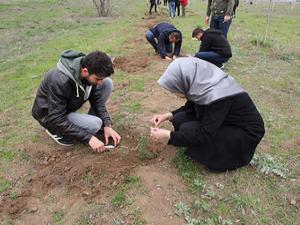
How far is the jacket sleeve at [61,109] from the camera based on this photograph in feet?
10.7

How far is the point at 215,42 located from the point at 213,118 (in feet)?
13.1

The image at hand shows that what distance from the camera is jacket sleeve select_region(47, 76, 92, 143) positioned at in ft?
10.7

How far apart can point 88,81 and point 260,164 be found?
1958 millimetres

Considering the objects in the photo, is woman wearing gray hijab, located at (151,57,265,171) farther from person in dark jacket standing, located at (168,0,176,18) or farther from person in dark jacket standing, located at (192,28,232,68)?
person in dark jacket standing, located at (168,0,176,18)

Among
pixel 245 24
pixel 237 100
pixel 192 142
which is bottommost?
pixel 245 24

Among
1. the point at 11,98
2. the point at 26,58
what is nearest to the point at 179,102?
the point at 11,98

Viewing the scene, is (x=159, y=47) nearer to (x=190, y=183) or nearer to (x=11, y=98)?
(x=11, y=98)

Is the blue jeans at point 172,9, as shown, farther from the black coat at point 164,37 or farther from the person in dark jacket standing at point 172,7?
the black coat at point 164,37

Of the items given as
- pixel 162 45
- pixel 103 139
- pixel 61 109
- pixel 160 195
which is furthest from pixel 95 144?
pixel 162 45

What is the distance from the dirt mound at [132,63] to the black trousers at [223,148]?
12.2ft

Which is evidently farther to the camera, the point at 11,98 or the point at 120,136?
the point at 11,98

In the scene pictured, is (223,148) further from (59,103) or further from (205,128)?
(59,103)

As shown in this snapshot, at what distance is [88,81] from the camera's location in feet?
10.8

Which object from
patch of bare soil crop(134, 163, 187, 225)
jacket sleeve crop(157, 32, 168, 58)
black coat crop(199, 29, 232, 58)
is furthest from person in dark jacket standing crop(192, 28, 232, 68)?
patch of bare soil crop(134, 163, 187, 225)
